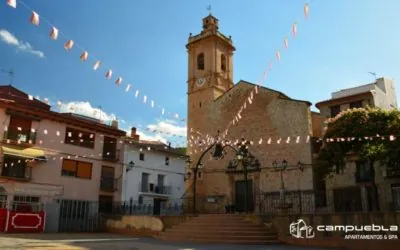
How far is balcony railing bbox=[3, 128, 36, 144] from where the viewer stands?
1984 centimetres

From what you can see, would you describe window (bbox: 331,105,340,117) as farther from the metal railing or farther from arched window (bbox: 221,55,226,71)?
the metal railing

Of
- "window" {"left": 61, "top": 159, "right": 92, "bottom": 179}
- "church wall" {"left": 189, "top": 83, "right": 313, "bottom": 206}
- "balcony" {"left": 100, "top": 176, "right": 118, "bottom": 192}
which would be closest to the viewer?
"church wall" {"left": 189, "top": 83, "right": 313, "bottom": 206}

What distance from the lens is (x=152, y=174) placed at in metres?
29.5

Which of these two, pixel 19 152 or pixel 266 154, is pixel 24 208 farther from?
pixel 266 154

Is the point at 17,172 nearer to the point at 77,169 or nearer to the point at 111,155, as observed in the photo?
the point at 77,169

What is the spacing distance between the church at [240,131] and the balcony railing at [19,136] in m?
9.53

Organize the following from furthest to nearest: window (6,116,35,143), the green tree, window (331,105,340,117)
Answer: window (331,105,340,117) → window (6,116,35,143) → the green tree

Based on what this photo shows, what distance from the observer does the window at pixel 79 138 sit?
2294 centimetres

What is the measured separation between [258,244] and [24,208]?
13.8 metres

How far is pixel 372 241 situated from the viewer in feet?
37.0

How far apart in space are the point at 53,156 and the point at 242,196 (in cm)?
1179

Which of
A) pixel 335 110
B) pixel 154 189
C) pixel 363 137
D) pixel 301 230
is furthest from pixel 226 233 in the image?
pixel 154 189

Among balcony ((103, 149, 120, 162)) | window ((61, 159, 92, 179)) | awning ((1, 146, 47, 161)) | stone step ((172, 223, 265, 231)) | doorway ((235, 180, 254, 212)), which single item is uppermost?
balcony ((103, 149, 120, 162))

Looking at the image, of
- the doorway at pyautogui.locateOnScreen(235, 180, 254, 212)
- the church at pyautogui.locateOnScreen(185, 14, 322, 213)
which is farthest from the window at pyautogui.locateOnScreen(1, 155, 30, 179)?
the doorway at pyautogui.locateOnScreen(235, 180, 254, 212)
